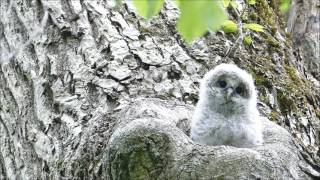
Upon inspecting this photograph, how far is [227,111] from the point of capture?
3.53 metres

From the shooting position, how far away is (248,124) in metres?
3.33

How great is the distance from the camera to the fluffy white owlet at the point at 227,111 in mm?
3309

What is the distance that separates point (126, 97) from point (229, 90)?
578 mm

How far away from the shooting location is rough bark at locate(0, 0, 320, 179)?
9.26 ft

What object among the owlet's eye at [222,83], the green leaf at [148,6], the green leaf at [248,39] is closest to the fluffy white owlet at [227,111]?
the owlet's eye at [222,83]

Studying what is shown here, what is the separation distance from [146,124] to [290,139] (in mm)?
756

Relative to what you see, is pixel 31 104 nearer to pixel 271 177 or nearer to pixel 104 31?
pixel 104 31

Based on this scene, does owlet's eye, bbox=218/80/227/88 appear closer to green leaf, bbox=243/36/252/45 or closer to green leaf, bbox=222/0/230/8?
green leaf, bbox=222/0/230/8

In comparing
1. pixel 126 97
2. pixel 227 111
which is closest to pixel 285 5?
pixel 227 111

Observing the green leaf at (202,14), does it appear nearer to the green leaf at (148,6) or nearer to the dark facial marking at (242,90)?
the green leaf at (148,6)

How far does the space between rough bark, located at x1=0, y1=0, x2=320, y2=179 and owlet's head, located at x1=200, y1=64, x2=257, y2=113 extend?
0.62ft

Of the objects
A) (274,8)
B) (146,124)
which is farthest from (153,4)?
(274,8)

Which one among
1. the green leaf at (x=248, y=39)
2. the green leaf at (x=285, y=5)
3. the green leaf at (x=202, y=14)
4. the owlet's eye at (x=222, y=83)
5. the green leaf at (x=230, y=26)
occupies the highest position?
the green leaf at (x=285, y=5)

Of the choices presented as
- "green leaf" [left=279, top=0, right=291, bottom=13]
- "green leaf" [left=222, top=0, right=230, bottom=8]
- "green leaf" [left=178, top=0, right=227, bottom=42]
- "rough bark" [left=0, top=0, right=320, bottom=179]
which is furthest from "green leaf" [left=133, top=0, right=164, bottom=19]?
"green leaf" [left=279, top=0, right=291, bottom=13]
